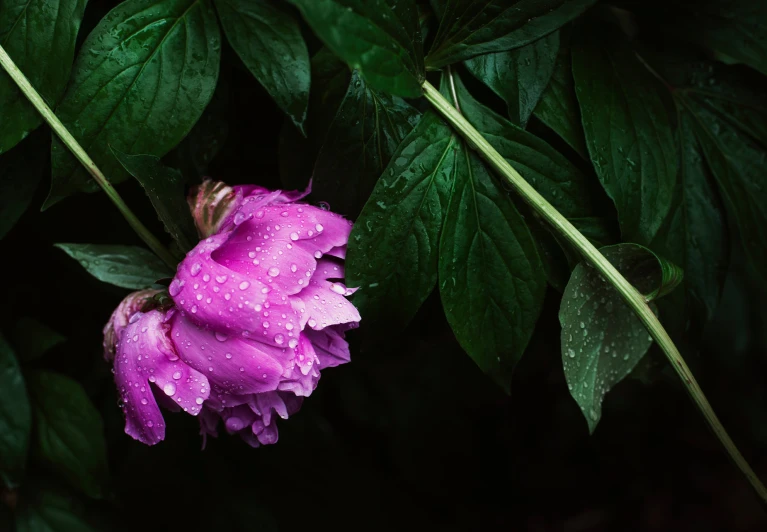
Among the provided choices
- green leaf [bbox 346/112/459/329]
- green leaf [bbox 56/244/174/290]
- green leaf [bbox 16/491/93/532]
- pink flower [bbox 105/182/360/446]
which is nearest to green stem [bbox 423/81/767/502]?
green leaf [bbox 346/112/459/329]

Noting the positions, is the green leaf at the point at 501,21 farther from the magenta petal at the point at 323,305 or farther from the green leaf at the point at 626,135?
the magenta petal at the point at 323,305

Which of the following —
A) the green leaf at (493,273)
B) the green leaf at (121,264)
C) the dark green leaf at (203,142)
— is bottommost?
the green leaf at (493,273)

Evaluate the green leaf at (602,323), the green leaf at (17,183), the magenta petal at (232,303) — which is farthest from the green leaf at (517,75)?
the green leaf at (17,183)

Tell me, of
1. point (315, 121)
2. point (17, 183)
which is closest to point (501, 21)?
Answer: point (315, 121)

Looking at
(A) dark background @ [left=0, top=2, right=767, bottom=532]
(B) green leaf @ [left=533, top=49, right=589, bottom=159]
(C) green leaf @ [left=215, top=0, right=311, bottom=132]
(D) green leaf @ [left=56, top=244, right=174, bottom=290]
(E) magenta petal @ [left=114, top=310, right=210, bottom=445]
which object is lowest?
(A) dark background @ [left=0, top=2, right=767, bottom=532]

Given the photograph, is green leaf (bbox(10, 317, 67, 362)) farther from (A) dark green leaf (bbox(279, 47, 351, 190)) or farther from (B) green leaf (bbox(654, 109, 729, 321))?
(B) green leaf (bbox(654, 109, 729, 321))
